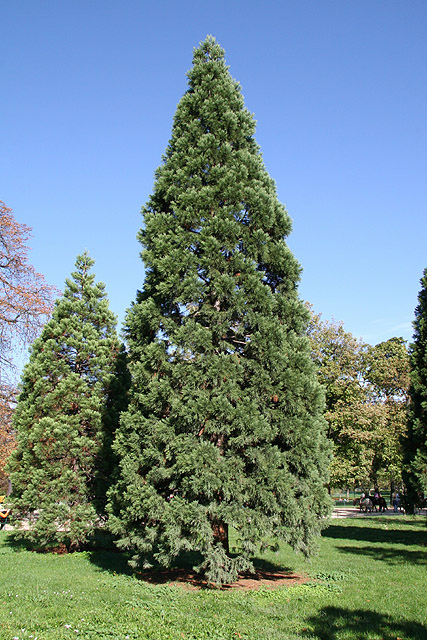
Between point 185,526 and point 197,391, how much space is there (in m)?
2.19

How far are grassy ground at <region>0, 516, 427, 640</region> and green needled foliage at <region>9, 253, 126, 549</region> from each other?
4.60 feet

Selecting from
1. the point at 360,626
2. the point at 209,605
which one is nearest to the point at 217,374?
the point at 209,605

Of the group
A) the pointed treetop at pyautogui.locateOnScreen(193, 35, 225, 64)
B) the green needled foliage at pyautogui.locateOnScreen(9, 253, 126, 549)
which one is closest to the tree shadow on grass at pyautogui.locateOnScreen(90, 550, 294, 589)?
the green needled foliage at pyautogui.locateOnScreen(9, 253, 126, 549)

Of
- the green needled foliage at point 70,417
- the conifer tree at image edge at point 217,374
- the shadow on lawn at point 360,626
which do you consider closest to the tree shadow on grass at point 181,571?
the conifer tree at image edge at point 217,374

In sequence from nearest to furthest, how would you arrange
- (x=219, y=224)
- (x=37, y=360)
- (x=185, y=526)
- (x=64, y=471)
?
1. (x=185, y=526)
2. (x=219, y=224)
3. (x=64, y=471)
4. (x=37, y=360)

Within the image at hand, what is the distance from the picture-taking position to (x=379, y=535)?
49.7 feet

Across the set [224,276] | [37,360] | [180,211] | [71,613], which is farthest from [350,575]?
[37,360]

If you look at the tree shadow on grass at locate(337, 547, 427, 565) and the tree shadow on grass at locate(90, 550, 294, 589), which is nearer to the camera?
the tree shadow on grass at locate(90, 550, 294, 589)

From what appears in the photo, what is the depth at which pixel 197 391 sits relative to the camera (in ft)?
24.8

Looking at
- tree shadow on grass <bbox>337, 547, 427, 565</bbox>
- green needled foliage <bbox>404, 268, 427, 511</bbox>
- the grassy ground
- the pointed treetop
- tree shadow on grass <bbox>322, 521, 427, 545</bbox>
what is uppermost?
the pointed treetop

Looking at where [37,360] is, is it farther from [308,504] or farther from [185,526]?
[308,504]

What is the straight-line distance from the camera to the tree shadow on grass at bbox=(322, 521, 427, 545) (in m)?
13.7

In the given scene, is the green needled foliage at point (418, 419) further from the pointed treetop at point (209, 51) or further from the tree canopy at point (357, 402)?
the pointed treetop at point (209, 51)

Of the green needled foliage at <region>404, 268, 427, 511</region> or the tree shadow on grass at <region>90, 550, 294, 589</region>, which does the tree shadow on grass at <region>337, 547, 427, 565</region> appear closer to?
the green needled foliage at <region>404, 268, 427, 511</region>
